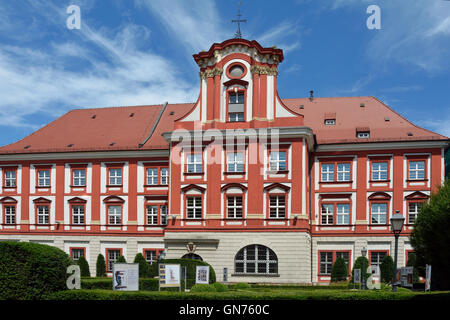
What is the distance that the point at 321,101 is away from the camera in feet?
168

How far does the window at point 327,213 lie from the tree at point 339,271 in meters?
3.54

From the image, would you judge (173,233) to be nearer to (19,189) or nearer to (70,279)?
(19,189)

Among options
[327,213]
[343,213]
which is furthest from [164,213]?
[343,213]

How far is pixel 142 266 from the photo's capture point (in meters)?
42.9

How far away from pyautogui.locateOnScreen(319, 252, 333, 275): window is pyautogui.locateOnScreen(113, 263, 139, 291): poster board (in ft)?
77.4

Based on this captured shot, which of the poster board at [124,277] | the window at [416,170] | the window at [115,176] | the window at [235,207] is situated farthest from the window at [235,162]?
the poster board at [124,277]

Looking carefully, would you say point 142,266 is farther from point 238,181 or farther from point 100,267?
point 238,181

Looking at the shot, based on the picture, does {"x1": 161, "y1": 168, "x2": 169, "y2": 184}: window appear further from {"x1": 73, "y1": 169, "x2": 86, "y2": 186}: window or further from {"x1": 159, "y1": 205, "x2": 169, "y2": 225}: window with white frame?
{"x1": 73, "y1": 169, "x2": 86, "y2": 186}: window

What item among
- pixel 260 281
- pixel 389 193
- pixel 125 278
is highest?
pixel 389 193

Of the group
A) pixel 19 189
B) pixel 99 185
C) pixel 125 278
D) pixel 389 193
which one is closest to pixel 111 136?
pixel 99 185

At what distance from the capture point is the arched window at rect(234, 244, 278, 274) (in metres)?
40.9

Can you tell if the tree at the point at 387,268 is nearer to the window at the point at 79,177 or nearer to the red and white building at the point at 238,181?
the red and white building at the point at 238,181

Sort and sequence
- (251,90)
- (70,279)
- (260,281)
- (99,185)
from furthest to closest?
(99,185) → (251,90) → (260,281) → (70,279)

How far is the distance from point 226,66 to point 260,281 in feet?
54.2
